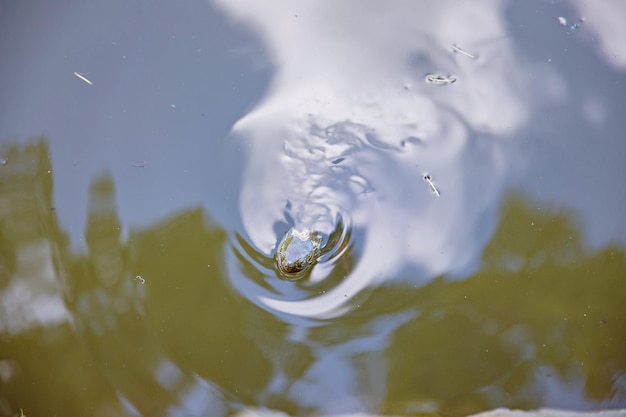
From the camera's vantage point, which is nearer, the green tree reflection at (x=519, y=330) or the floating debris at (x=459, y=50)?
the green tree reflection at (x=519, y=330)

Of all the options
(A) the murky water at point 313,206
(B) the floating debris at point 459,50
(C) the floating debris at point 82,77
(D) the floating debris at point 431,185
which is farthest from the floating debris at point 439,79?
(C) the floating debris at point 82,77

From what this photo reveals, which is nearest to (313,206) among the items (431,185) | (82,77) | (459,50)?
(431,185)

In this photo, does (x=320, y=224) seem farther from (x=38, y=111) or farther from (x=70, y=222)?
(x=38, y=111)

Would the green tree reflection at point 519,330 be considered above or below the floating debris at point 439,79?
below

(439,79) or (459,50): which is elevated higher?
(459,50)

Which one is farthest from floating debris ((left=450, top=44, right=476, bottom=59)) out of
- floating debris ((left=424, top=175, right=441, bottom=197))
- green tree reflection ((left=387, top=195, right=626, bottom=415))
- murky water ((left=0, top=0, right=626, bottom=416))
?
green tree reflection ((left=387, top=195, right=626, bottom=415))

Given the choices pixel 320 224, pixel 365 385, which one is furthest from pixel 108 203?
pixel 365 385

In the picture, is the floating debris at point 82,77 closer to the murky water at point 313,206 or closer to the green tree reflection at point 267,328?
the murky water at point 313,206

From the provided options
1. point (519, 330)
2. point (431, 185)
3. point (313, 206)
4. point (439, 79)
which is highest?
point (439, 79)

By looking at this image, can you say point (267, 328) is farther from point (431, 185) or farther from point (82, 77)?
point (82, 77)
